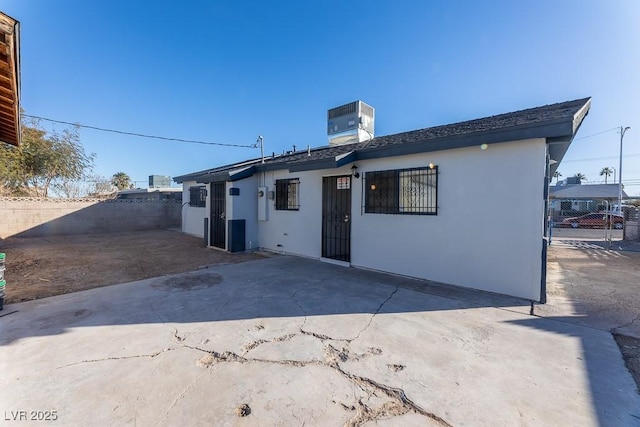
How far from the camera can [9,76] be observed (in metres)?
3.33

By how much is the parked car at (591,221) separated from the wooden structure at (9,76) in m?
28.2

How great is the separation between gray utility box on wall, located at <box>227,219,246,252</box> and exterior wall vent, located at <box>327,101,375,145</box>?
4447 millimetres

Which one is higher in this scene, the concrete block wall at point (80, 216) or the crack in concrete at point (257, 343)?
the concrete block wall at point (80, 216)

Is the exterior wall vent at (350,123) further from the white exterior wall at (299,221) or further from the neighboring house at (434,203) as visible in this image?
the white exterior wall at (299,221)

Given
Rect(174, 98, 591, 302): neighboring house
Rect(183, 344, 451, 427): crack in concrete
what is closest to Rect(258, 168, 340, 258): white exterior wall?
Rect(174, 98, 591, 302): neighboring house

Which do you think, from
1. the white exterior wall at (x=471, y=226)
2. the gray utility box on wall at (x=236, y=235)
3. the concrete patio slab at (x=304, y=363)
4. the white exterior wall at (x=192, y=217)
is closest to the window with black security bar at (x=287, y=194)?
the gray utility box on wall at (x=236, y=235)

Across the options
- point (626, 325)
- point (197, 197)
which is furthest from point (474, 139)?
point (197, 197)

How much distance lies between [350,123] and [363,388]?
838 centimetres

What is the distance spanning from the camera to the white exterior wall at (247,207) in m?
8.89

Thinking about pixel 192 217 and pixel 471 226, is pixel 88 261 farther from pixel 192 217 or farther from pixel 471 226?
pixel 471 226

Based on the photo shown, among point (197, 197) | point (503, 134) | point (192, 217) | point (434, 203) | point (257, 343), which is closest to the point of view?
point (257, 343)

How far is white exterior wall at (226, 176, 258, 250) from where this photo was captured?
29.2 ft

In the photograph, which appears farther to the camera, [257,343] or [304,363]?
[257,343]

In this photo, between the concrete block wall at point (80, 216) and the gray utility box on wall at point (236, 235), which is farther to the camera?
the concrete block wall at point (80, 216)
